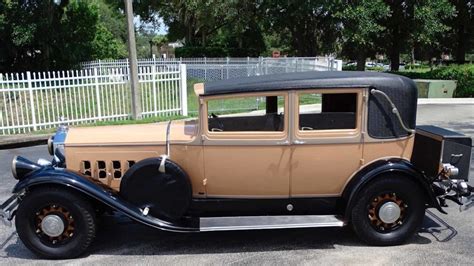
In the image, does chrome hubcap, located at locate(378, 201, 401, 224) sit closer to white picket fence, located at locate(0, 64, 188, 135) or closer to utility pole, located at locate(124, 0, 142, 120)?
white picket fence, located at locate(0, 64, 188, 135)

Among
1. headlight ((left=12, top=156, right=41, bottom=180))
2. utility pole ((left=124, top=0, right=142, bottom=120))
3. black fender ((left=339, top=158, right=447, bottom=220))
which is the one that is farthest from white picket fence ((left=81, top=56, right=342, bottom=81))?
black fender ((left=339, top=158, right=447, bottom=220))

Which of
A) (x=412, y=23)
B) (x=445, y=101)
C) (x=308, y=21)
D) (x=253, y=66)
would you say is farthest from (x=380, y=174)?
(x=308, y=21)

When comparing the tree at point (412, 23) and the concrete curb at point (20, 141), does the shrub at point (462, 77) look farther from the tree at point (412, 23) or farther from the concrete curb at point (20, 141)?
the concrete curb at point (20, 141)

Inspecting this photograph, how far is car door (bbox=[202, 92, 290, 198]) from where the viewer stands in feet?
14.1

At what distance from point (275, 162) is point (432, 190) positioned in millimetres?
1552

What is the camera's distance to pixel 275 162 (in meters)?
4.34

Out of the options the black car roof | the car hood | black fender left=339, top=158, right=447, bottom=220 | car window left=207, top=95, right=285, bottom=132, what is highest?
the black car roof

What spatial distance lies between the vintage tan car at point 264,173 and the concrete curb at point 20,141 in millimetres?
6489

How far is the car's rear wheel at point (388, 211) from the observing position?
14.2 feet

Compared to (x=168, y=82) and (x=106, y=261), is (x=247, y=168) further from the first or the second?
(x=168, y=82)

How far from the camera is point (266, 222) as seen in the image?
4.31m

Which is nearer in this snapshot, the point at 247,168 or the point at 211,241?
the point at 247,168

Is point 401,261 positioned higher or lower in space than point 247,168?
lower

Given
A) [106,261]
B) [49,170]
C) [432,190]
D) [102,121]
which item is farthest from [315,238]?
[102,121]
